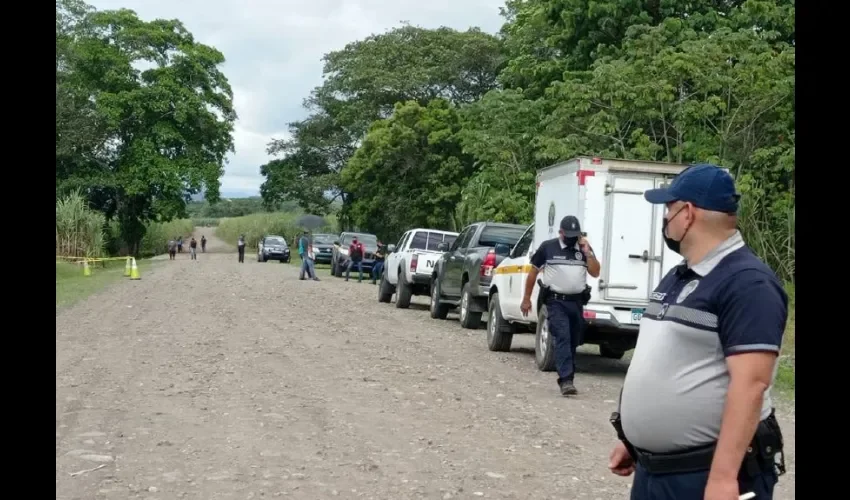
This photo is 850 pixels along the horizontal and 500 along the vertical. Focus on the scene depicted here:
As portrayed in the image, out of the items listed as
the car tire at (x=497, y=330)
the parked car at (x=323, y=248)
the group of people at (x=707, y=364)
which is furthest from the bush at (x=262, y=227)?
the group of people at (x=707, y=364)

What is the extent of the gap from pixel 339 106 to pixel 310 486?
53857mm

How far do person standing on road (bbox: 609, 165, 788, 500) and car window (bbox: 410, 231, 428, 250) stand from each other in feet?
68.9

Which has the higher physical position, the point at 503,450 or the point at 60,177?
the point at 60,177

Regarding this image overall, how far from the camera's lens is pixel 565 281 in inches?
428

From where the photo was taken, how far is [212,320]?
1923 cm

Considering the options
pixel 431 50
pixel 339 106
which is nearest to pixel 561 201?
pixel 431 50

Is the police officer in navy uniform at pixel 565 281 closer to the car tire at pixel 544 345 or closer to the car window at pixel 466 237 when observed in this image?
the car tire at pixel 544 345

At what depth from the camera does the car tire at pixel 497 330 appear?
1525cm

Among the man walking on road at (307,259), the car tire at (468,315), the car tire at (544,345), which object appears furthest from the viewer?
the man walking on road at (307,259)

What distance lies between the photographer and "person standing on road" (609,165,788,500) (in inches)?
139

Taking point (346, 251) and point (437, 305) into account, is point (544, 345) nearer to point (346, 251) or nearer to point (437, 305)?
point (437, 305)

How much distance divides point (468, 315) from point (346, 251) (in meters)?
20.4

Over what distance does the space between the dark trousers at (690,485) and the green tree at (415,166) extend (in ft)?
133
